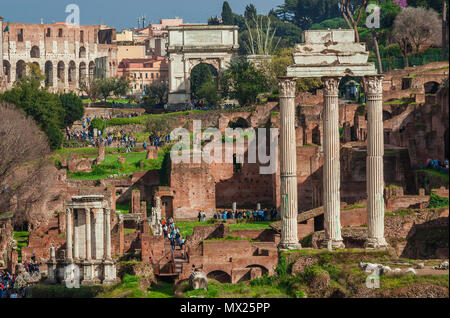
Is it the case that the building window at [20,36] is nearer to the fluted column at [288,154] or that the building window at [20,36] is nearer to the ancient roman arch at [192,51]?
the ancient roman arch at [192,51]

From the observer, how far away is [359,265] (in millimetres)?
34156

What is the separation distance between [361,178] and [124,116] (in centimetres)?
3454

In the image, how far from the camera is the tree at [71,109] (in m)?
81.7

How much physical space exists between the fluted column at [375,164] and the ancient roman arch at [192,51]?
55803 millimetres

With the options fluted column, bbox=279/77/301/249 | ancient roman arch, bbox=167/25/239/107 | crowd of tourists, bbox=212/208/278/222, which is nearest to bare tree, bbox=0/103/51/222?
crowd of tourists, bbox=212/208/278/222

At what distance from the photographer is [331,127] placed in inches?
1449

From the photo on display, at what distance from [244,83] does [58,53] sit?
43.1m

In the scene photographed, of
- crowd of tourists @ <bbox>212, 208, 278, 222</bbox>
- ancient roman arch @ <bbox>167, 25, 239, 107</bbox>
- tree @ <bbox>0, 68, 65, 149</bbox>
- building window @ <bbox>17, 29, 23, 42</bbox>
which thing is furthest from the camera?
building window @ <bbox>17, 29, 23, 42</bbox>

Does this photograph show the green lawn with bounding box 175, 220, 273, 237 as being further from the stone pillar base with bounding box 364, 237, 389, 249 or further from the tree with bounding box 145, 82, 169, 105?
the tree with bounding box 145, 82, 169, 105

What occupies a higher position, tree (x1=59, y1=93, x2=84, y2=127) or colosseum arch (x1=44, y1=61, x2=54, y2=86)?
colosseum arch (x1=44, y1=61, x2=54, y2=86)

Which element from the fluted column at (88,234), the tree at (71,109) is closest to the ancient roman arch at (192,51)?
the tree at (71,109)

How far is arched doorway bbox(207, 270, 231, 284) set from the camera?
4112 cm

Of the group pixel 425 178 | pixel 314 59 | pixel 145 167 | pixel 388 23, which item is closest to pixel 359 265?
pixel 314 59

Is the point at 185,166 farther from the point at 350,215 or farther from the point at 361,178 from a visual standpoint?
the point at 350,215
